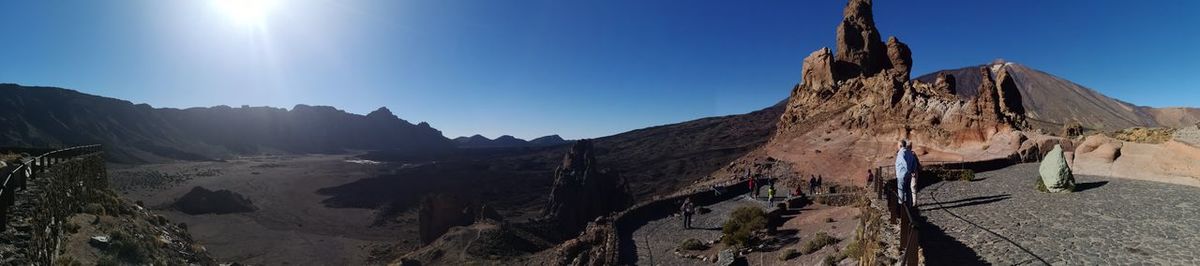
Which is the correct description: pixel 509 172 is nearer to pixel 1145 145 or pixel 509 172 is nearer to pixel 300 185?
pixel 300 185

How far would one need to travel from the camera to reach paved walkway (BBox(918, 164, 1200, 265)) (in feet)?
23.0

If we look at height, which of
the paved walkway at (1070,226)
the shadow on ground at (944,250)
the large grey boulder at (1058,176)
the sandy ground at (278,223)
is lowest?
the sandy ground at (278,223)

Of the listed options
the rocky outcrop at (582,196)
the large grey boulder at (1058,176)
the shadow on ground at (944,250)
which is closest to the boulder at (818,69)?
the rocky outcrop at (582,196)

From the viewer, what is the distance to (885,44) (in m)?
51.6

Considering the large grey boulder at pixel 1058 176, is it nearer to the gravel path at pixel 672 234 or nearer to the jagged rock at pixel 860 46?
the gravel path at pixel 672 234

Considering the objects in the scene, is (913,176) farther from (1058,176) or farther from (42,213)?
(42,213)

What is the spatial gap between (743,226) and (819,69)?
1428 inches

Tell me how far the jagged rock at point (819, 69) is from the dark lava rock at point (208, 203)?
60329 millimetres

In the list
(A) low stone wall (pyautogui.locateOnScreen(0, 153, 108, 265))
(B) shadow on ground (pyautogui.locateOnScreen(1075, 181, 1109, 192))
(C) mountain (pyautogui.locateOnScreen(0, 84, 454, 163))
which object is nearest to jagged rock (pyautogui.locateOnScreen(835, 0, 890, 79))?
(B) shadow on ground (pyautogui.locateOnScreen(1075, 181, 1109, 192))

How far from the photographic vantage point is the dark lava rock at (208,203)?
5735cm

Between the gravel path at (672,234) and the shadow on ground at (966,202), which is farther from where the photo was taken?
the gravel path at (672,234)

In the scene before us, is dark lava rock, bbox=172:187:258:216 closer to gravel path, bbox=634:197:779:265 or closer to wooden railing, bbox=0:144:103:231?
wooden railing, bbox=0:144:103:231

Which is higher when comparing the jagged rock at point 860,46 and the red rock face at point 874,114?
the jagged rock at point 860,46

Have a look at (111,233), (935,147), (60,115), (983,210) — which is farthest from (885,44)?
(60,115)
